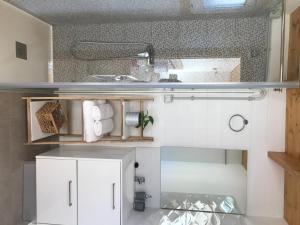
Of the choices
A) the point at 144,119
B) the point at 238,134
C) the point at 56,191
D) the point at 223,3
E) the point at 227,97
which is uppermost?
the point at 223,3

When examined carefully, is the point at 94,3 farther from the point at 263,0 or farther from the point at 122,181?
the point at 122,181

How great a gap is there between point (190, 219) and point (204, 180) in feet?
1.35

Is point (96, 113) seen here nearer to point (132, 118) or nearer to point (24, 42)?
point (132, 118)

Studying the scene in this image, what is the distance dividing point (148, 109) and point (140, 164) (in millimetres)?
568

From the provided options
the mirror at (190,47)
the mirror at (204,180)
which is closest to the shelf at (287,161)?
the mirror at (204,180)

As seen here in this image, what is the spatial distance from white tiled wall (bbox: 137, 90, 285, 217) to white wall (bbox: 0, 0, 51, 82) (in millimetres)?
1064

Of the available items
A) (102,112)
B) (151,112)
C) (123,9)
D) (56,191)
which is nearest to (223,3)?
(123,9)

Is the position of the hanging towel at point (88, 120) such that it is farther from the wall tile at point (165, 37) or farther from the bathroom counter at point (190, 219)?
the bathroom counter at point (190, 219)

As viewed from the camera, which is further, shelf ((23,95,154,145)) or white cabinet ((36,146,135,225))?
shelf ((23,95,154,145))

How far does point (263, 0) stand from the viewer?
1.92 metres

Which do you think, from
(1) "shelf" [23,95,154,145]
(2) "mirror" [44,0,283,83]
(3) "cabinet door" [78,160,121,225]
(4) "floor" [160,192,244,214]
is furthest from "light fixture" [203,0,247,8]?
(4) "floor" [160,192,244,214]

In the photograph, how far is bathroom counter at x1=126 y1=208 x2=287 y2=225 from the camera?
2.40 metres

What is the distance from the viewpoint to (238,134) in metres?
2.55

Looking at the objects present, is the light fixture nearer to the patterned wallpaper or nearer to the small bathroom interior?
the small bathroom interior
